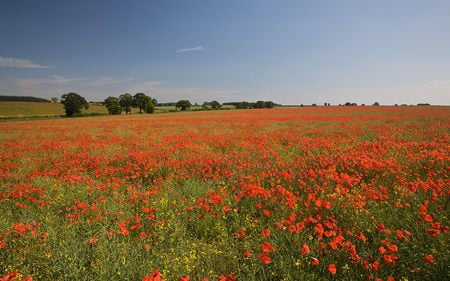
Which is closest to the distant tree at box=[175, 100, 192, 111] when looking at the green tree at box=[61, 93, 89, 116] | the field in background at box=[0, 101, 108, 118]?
the field in background at box=[0, 101, 108, 118]

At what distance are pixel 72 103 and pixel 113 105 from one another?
1374 cm

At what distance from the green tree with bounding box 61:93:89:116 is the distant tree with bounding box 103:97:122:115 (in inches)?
391

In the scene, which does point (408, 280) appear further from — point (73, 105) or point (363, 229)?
point (73, 105)

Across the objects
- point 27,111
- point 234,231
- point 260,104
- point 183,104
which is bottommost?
point 234,231

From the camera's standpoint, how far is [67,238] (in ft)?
12.1

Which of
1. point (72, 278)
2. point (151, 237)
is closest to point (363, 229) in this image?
point (151, 237)

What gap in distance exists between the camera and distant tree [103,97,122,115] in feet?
283

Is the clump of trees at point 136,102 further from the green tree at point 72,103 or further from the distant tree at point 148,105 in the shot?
the green tree at point 72,103

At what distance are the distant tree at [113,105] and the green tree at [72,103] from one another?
993 cm

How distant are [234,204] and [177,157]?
489 cm

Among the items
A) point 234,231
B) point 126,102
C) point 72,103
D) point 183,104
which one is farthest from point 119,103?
point 234,231

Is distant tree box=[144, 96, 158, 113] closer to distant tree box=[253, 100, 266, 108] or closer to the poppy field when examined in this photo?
distant tree box=[253, 100, 266, 108]

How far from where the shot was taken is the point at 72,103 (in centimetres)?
7581

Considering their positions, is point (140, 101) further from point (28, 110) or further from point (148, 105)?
point (28, 110)
